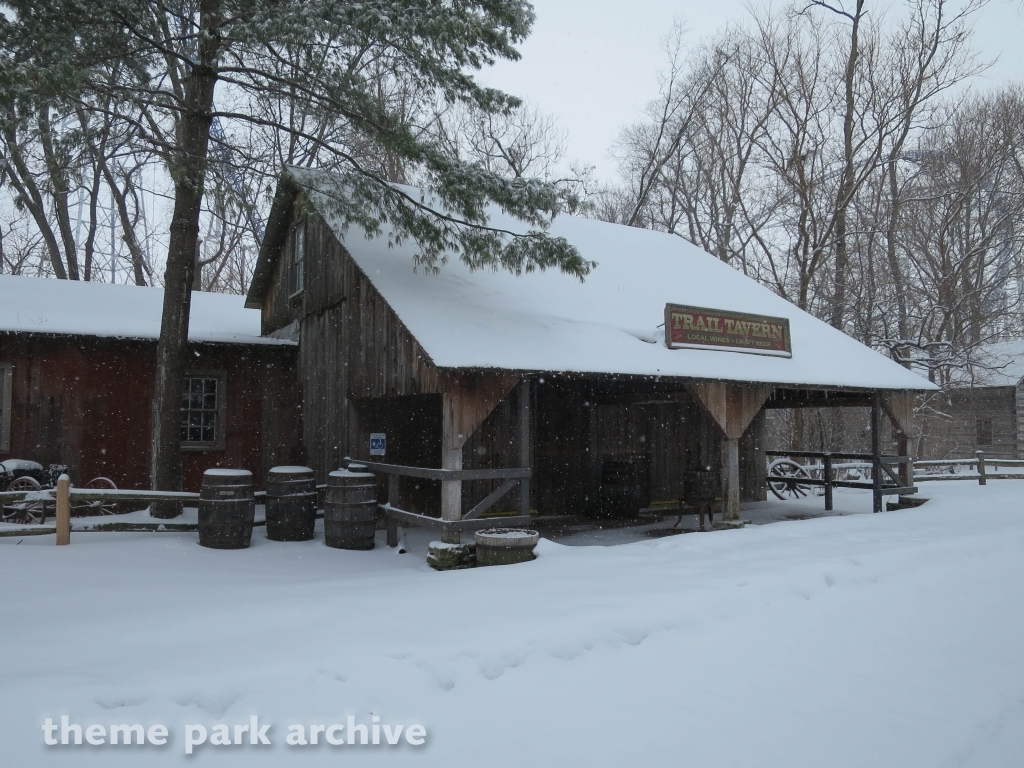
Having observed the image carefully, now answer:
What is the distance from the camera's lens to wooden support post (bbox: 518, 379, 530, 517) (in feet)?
30.9

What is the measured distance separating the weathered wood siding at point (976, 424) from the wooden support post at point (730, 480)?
22.2 metres

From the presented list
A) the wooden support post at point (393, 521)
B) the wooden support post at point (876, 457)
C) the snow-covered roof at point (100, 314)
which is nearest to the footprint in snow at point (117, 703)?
the wooden support post at point (393, 521)

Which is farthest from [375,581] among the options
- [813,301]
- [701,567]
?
[813,301]

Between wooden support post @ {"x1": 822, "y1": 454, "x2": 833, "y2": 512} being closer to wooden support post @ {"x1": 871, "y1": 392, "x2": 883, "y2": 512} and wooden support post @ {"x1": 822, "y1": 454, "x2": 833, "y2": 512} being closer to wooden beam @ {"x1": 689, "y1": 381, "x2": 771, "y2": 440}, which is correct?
wooden support post @ {"x1": 871, "y1": 392, "x2": 883, "y2": 512}

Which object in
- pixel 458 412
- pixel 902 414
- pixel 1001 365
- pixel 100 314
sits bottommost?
pixel 458 412

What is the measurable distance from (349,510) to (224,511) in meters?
1.48

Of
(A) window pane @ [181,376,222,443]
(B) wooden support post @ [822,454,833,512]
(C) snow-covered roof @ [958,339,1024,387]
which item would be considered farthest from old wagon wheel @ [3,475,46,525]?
(C) snow-covered roof @ [958,339,1024,387]

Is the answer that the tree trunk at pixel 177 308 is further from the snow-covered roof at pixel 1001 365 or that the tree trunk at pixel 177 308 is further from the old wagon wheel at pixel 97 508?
the snow-covered roof at pixel 1001 365

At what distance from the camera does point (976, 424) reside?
31562 millimetres

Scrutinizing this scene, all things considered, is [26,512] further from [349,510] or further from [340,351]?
[340,351]

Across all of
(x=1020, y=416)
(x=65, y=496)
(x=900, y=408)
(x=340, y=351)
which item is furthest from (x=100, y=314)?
(x=1020, y=416)

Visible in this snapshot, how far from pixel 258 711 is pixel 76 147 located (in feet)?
27.4

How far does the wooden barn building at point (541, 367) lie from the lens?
9.33m

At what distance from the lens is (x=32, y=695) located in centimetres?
414
